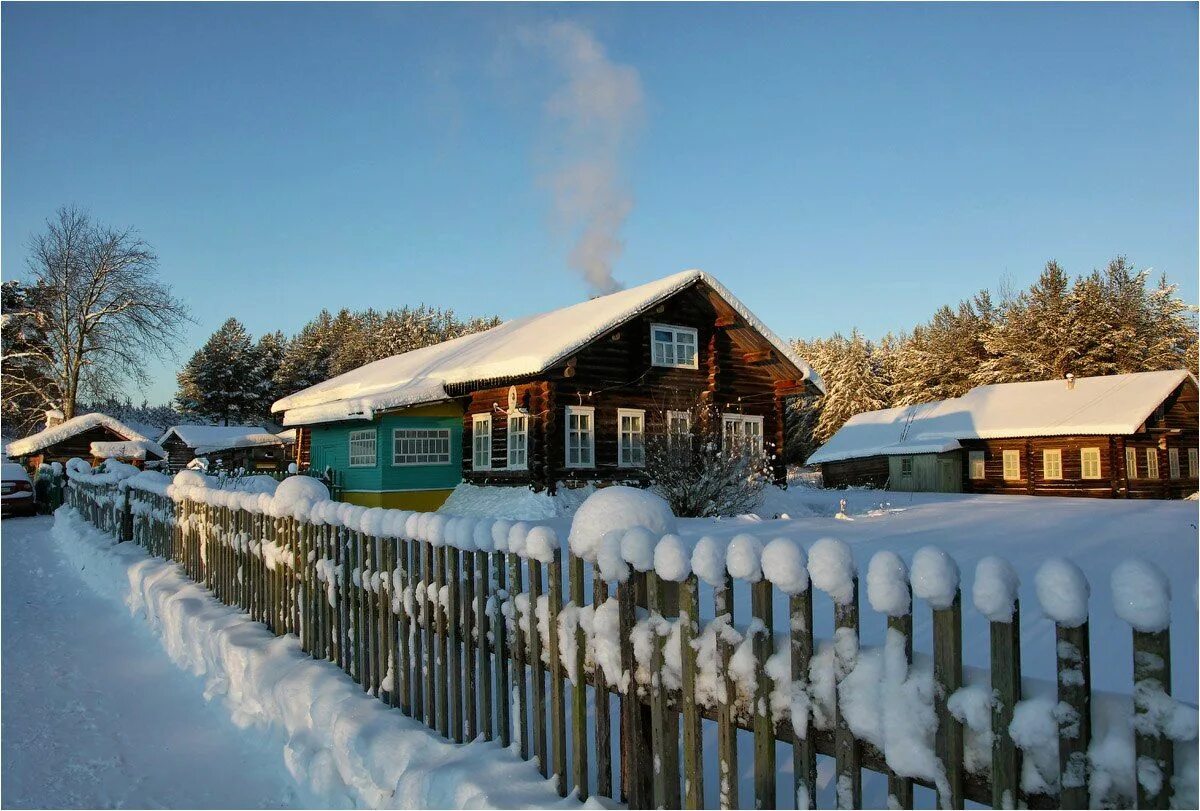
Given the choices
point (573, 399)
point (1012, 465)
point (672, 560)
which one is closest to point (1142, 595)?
point (672, 560)

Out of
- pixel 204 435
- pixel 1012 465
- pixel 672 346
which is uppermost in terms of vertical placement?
pixel 672 346

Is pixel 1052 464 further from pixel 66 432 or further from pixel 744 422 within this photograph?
pixel 66 432

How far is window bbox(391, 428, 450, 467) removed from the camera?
69.3ft

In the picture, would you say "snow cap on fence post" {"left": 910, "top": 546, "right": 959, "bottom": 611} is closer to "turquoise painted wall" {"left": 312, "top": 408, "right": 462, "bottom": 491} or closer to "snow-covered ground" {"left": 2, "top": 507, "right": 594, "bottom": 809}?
"snow-covered ground" {"left": 2, "top": 507, "right": 594, "bottom": 809}

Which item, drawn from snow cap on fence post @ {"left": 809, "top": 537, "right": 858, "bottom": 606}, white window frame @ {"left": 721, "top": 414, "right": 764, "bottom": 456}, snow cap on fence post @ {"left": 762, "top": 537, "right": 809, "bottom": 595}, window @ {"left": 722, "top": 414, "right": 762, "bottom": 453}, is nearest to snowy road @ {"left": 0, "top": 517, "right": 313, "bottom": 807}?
snow cap on fence post @ {"left": 762, "top": 537, "right": 809, "bottom": 595}

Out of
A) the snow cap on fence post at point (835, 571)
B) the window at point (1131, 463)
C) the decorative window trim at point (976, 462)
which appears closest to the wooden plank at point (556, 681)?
the snow cap on fence post at point (835, 571)

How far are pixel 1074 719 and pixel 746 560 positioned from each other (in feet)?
3.09

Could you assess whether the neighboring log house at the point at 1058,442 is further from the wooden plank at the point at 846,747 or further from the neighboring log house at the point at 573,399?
the wooden plank at the point at 846,747

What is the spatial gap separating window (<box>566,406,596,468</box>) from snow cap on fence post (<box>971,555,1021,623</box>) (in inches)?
690

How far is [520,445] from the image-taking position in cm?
1969

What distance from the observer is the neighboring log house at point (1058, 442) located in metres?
29.7

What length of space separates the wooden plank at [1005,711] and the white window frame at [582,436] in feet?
57.4

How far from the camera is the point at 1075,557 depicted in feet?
35.2

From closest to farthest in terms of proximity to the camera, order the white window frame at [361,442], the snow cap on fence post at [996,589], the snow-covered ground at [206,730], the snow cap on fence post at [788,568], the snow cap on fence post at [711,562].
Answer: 1. the snow cap on fence post at [996,589]
2. the snow cap on fence post at [788,568]
3. the snow cap on fence post at [711,562]
4. the snow-covered ground at [206,730]
5. the white window frame at [361,442]
